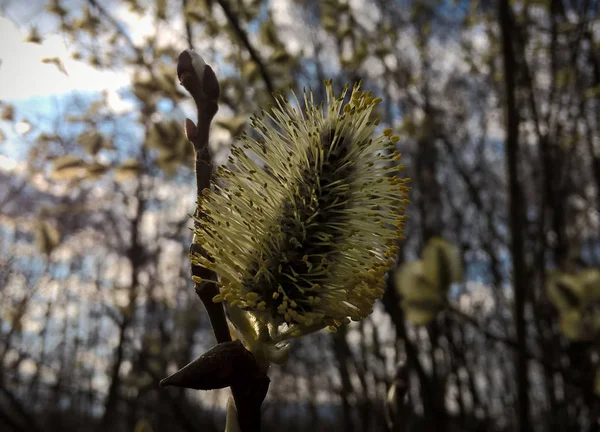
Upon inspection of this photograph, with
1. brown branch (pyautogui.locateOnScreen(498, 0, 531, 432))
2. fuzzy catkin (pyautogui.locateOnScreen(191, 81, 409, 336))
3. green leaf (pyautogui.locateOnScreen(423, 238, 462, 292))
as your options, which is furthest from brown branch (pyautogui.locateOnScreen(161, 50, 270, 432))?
brown branch (pyautogui.locateOnScreen(498, 0, 531, 432))

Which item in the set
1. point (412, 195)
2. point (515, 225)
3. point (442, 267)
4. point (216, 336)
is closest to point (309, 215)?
point (216, 336)

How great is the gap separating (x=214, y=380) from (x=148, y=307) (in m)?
3.75

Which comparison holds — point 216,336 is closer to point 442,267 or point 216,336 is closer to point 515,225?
point 442,267

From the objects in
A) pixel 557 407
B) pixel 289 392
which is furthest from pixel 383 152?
pixel 289 392

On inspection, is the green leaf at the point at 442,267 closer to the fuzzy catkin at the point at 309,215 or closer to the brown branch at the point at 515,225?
the brown branch at the point at 515,225

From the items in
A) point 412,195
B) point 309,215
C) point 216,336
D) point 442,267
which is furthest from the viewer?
point 412,195

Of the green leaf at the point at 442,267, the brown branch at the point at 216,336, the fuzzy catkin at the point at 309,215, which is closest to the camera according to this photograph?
the brown branch at the point at 216,336

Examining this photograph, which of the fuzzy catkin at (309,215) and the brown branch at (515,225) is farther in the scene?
the brown branch at (515,225)

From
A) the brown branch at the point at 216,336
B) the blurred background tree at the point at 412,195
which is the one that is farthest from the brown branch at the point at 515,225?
the brown branch at the point at 216,336

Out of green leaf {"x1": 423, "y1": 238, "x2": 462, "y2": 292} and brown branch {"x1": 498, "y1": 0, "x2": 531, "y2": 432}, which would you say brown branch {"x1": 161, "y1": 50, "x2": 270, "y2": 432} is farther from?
brown branch {"x1": 498, "y1": 0, "x2": 531, "y2": 432}

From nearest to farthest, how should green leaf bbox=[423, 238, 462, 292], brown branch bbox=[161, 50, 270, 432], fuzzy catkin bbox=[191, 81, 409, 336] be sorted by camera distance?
brown branch bbox=[161, 50, 270, 432], fuzzy catkin bbox=[191, 81, 409, 336], green leaf bbox=[423, 238, 462, 292]

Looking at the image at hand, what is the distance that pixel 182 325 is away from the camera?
3.46 m

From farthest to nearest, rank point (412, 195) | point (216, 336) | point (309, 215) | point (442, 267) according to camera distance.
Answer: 1. point (412, 195)
2. point (442, 267)
3. point (309, 215)
4. point (216, 336)

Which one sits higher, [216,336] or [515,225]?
[515,225]
